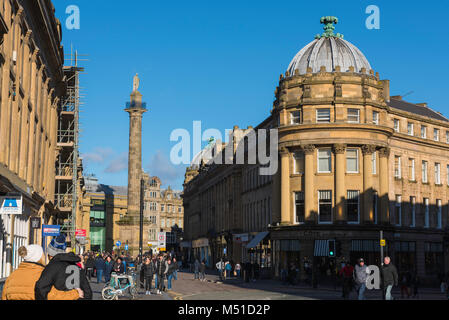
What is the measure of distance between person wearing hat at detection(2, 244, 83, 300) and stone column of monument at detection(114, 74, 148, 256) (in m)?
86.6

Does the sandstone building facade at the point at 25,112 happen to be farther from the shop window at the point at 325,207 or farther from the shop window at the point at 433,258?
the shop window at the point at 433,258

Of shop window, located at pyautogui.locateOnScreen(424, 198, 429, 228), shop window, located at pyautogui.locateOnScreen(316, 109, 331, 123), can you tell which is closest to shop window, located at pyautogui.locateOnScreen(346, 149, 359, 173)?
shop window, located at pyautogui.locateOnScreen(316, 109, 331, 123)

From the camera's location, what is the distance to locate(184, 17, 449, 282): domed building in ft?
175

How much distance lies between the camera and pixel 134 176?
99.0m

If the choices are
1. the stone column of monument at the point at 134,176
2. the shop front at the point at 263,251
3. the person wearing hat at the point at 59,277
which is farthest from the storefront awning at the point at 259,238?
the person wearing hat at the point at 59,277

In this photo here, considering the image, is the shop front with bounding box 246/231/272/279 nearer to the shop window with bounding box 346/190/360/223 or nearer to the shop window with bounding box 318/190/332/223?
the shop window with bounding box 318/190/332/223

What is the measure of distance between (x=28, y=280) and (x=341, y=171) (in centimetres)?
4643

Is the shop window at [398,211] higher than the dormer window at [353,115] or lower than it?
lower

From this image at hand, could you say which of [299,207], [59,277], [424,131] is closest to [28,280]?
[59,277]

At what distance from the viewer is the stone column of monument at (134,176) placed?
96.5 meters

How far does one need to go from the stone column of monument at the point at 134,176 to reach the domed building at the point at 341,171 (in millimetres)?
38421

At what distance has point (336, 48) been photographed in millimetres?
58188

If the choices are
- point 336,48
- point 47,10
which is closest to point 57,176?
point 47,10
